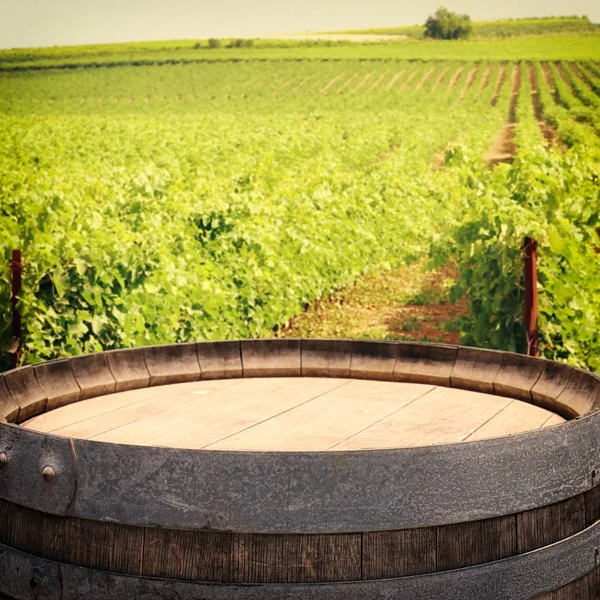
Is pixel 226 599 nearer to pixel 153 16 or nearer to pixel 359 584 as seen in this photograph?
pixel 359 584

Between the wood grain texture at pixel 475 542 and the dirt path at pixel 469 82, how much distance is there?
13.3 m

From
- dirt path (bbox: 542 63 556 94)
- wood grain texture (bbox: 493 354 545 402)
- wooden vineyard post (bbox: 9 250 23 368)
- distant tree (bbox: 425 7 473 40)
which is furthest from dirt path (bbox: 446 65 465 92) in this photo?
wood grain texture (bbox: 493 354 545 402)

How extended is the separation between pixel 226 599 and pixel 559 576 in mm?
663

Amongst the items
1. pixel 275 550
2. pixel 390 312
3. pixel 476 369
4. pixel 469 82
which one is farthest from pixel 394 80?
A: pixel 275 550

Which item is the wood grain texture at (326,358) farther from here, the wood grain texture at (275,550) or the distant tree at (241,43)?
the distant tree at (241,43)

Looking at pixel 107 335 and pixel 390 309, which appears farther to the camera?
pixel 390 309

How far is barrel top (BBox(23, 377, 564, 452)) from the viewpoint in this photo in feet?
6.56

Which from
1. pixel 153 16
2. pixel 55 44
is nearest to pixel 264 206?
pixel 153 16

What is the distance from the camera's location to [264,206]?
8.44 meters

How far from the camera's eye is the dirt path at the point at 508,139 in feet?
46.4

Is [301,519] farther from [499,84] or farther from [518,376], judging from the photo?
[499,84]

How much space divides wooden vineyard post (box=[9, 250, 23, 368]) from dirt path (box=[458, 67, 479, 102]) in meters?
10.6

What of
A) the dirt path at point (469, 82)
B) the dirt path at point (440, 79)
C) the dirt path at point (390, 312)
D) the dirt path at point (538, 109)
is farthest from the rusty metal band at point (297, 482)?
the dirt path at point (440, 79)

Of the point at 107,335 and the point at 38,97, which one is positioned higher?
the point at 38,97
